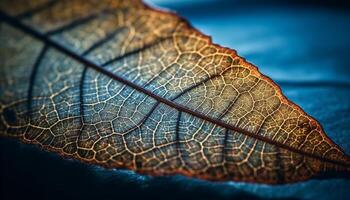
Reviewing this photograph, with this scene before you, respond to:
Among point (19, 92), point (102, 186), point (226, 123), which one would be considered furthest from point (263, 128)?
point (19, 92)

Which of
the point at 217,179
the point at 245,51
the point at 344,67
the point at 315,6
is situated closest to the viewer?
the point at 217,179

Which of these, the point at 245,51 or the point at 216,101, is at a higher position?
the point at 245,51

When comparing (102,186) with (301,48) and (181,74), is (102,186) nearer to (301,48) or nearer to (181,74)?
(181,74)

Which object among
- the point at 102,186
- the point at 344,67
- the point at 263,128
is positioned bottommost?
the point at 102,186

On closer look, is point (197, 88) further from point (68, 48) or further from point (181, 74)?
point (68, 48)

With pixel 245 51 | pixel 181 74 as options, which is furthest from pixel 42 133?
pixel 245 51

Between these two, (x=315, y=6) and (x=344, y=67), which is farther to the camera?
(x=315, y=6)

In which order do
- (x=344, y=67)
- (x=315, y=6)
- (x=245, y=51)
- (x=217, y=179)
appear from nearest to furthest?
(x=217, y=179) → (x=344, y=67) → (x=245, y=51) → (x=315, y=6)
